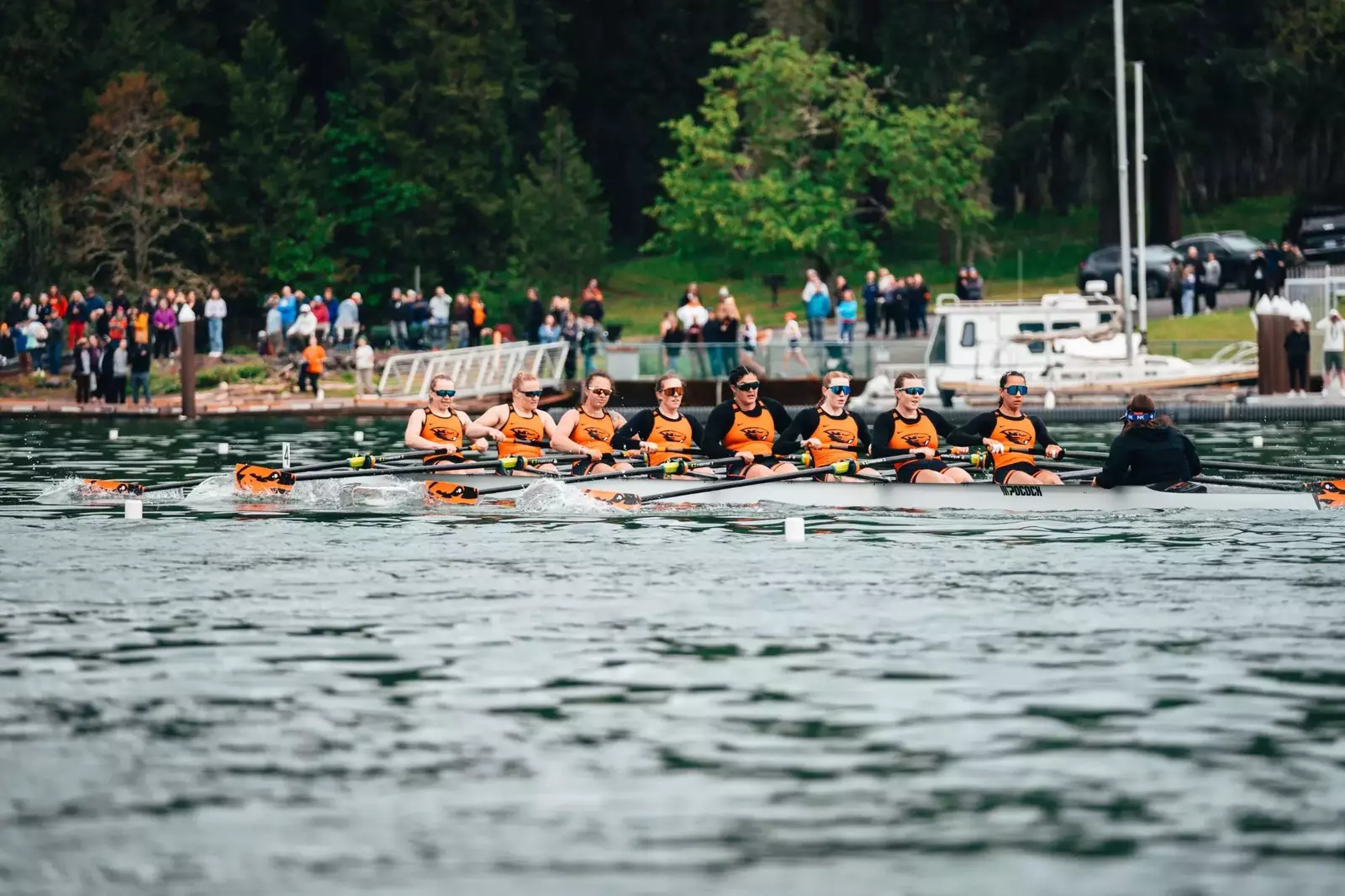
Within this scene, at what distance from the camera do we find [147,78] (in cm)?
6794

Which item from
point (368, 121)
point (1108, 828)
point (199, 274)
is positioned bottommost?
point (1108, 828)

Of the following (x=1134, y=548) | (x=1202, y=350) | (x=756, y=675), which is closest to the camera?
(x=756, y=675)

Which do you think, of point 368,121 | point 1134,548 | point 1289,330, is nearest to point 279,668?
point 1134,548

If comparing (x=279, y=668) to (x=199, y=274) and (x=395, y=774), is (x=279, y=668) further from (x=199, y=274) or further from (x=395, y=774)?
(x=199, y=274)

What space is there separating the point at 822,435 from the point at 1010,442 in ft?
6.61

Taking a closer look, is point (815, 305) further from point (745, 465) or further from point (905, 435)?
point (905, 435)

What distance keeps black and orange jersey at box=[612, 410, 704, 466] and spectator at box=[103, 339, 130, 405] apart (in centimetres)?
2538

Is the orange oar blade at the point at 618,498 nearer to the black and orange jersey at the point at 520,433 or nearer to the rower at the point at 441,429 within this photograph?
the black and orange jersey at the point at 520,433

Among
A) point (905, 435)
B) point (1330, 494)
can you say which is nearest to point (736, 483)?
point (905, 435)

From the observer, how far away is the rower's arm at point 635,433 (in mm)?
26344

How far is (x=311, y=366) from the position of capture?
168 ft

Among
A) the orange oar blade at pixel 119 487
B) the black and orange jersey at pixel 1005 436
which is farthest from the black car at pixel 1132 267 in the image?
the orange oar blade at pixel 119 487

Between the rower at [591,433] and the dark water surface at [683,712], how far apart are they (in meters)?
2.73

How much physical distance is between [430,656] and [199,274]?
55.9 metres
